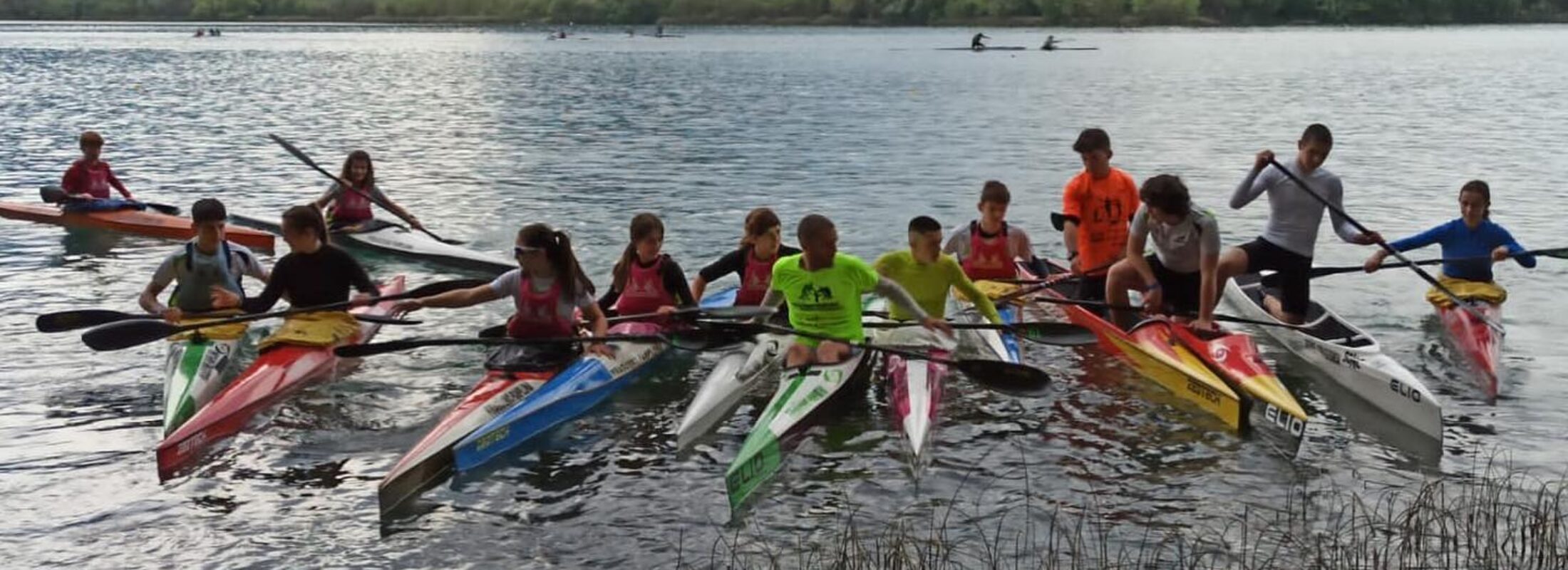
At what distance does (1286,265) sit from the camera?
42.5 ft

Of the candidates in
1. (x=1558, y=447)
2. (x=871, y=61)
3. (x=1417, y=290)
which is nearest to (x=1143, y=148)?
(x=1417, y=290)

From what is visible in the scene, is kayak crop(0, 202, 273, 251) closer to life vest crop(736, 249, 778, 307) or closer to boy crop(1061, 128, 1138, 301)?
life vest crop(736, 249, 778, 307)

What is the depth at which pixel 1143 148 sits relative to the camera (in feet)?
123

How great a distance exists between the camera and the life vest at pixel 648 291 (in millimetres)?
13117

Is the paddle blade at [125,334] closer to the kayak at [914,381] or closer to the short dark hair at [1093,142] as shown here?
the kayak at [914,381]

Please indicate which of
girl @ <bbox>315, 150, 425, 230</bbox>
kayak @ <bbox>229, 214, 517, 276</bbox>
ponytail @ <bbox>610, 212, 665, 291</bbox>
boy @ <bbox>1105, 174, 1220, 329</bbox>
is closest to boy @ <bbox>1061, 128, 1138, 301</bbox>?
boy @ <bbox>1105, 174, 1220, 329</bbox>

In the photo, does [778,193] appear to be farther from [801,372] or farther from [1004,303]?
[801,372]

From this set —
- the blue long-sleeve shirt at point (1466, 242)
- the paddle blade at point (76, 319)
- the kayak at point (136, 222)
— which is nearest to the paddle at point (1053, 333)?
the blue long-sleeve shirt at point (1466, 242)

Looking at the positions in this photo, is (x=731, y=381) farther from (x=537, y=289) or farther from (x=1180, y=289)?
(x=1180, y=289)

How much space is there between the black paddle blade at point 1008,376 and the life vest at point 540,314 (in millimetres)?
3105

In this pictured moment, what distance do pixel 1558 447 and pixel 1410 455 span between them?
1.29 meters

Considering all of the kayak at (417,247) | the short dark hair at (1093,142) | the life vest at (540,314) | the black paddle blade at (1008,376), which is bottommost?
the kayak at (417,247)

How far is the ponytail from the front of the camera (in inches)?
508

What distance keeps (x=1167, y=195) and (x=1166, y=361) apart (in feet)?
4.30
